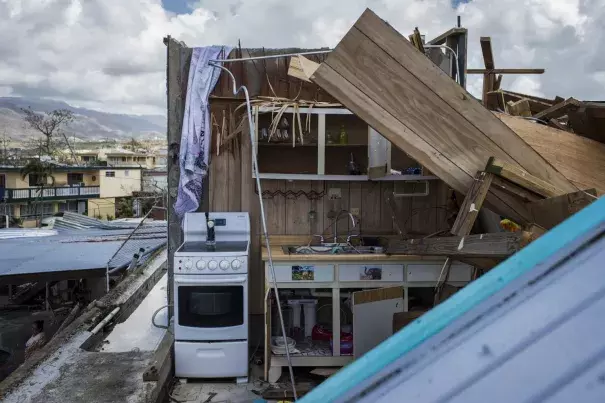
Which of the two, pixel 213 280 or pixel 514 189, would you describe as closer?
pixel 514 189

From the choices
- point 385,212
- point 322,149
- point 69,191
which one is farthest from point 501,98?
point 69,191

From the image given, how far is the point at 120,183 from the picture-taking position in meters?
34.7

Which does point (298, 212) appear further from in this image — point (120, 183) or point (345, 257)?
point (120, 183)

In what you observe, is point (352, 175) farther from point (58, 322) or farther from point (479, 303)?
point (58, 322)

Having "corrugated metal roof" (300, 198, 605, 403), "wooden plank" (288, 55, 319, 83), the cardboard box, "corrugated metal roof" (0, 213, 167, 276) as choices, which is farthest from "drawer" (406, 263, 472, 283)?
"corrugated metal roof" (0, 213, 167, 276)

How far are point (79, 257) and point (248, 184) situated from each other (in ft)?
13.5

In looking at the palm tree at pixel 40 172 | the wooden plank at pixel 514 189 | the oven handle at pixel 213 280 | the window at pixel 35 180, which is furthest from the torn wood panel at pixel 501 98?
the window at pixel 35 180

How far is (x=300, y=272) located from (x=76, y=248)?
5.68 m

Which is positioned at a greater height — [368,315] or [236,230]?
[236,230]

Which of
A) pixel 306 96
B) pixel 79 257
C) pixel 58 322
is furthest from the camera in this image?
pixel 58 322

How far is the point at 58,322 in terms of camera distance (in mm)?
8680

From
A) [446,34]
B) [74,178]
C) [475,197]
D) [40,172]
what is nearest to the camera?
[475,197]

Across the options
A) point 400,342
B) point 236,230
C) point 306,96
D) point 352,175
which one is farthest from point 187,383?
point 400,342

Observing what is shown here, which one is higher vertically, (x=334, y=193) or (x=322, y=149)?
(x=322, y=149)
